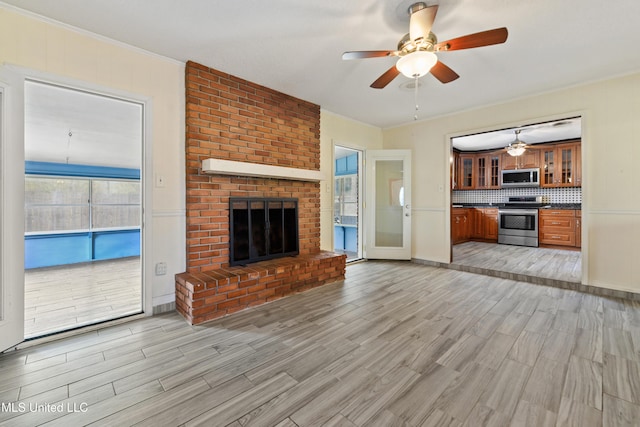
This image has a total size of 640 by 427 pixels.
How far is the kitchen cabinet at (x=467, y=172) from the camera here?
750cm

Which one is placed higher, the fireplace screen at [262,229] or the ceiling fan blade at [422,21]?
the ceiling fan blade at [422,21]

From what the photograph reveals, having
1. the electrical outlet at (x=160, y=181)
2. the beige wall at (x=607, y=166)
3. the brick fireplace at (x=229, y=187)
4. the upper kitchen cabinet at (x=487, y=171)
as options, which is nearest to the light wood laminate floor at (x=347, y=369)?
the brick fireplace at (x=229, y=187)

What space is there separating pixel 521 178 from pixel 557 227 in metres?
1.38

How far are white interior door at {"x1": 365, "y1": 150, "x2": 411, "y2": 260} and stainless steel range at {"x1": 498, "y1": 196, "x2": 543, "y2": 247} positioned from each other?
10.8ft

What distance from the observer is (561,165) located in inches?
249

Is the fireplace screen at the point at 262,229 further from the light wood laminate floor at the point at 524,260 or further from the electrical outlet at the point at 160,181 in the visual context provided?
the light wood laminate floor at the point at 524,260

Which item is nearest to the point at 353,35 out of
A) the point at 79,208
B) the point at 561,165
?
the point at 561,165

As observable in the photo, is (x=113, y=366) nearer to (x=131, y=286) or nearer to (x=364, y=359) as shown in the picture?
(x=364, y=359)

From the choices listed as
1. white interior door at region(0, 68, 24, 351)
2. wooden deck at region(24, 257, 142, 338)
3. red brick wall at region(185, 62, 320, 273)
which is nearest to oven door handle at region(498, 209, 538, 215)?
red brick wall at region(185, 62, 320, 273)

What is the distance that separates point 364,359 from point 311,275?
5.22 ft

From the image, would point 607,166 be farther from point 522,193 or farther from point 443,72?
point 522,193

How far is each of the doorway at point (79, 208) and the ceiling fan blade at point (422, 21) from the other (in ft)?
8.26

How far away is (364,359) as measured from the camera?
6.18 ft

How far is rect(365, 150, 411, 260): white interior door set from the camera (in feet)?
16.2
